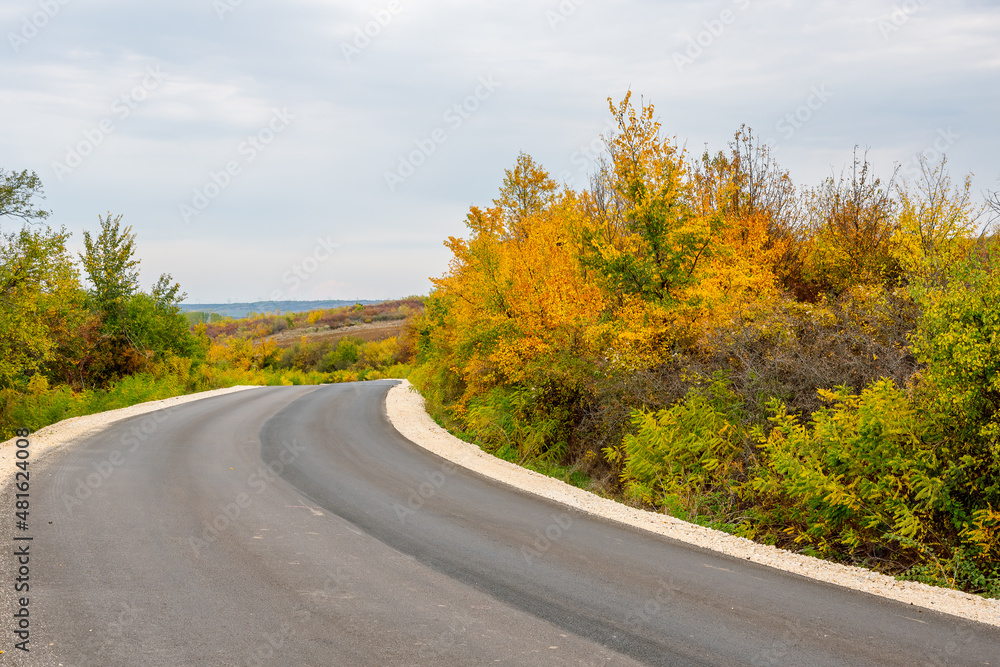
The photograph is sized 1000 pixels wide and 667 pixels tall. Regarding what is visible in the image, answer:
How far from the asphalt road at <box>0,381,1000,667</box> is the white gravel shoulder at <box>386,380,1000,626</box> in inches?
12.6

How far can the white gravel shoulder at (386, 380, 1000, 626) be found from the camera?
5938 mm

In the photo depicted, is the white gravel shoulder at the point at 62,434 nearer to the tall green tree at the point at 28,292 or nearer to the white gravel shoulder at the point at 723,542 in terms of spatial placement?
the tall green tree at the point at 28,292

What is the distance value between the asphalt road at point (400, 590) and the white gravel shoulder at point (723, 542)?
12.6 inches

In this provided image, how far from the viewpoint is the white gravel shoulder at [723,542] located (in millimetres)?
5938

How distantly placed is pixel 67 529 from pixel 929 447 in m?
10.2

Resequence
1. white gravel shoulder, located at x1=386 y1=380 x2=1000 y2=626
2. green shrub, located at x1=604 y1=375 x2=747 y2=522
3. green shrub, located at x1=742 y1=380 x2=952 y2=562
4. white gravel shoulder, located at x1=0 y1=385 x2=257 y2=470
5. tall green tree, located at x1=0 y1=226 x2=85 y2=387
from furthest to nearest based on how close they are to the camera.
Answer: tall green tree, located at x1=0 y1=226 x2=85 y2=387
white gravel shoulder, located at x1=0 y1=385 x2=257 y2=470
green shrub, located at x1=604 y1=375 x2=747 y2=522
green shrub, located at x1=742 y1=380 x2=952 y2=562
white gravel shoulder, located at x1=386 y1=380 x2=1000 y2=626

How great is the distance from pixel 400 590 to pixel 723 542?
164 inches

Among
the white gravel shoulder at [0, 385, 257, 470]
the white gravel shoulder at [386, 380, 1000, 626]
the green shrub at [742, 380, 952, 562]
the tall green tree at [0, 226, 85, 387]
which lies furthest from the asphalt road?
the tall green tree at [0, 226, 85, 387]

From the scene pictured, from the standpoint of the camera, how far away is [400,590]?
5.92 meters

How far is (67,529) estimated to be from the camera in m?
7.52

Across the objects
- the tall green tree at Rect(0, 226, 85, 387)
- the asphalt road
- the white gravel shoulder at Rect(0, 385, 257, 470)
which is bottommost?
the white gravel shoulder at Rect(0, 385, 257, 470)

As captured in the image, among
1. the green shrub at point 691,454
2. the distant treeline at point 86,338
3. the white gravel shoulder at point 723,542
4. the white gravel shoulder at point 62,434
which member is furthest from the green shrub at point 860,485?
Answer: the distant treeline at point 86,338

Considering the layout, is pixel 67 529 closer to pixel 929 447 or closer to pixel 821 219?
pixel 929 447

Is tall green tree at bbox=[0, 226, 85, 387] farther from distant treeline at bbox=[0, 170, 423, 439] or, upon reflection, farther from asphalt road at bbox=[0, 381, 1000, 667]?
asphalt road at bbox=[0, 381, 1000, 667]
